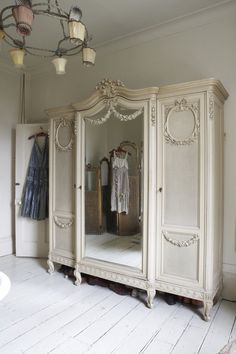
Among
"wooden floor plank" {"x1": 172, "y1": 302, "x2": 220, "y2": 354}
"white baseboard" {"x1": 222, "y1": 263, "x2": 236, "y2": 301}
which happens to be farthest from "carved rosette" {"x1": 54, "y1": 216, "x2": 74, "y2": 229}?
"white baseboard" {"x1": 222, "y1": 263, "x2": 236, "y2": 301}

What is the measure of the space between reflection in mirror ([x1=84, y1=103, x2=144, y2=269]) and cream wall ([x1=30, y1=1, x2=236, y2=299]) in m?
0.79

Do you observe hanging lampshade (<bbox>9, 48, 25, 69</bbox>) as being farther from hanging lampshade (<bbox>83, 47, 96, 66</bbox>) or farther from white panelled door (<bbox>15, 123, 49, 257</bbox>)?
white panelled door (<bbox>15, 123, 49, 257</bbox>)

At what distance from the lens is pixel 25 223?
3.68m

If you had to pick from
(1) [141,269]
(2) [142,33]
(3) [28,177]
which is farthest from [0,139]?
(1) [141,269]

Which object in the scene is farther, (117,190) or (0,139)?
(0,139)

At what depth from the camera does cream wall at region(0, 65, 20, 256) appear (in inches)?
147

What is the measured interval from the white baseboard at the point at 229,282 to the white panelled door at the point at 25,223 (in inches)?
89.0

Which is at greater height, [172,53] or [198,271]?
[172,53]

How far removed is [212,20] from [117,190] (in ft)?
6.16

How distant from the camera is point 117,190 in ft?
8.58

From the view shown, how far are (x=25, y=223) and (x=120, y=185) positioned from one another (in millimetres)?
1794

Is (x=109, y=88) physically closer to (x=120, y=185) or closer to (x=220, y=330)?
(x=120, y=185)

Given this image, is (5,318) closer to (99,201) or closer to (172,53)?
(99,201)

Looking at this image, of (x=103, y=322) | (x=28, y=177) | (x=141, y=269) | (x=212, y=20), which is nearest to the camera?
(x=103, y=322)
